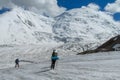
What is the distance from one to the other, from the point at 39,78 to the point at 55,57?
373 centimetres

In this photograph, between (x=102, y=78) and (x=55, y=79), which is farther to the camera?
(x=55, y=79)

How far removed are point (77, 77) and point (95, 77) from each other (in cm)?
224

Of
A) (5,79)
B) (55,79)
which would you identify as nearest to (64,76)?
(55,79)

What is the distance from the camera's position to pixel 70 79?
27.4m

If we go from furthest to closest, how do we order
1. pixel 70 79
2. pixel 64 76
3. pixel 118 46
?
pixel 118 46
pixel 64 76
pixel 70 79

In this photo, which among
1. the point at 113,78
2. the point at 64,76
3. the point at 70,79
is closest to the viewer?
the point at 113,78

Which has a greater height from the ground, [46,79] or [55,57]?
[55,57]

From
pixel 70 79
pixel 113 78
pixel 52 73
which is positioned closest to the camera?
pixel 113 78

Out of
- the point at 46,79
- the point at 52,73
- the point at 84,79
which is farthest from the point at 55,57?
the point at 84,79

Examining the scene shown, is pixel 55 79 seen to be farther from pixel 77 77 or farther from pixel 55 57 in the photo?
pixel 55 57

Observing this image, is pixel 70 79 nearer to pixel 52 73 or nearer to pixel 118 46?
pixel 52 73

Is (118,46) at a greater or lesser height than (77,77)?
greater

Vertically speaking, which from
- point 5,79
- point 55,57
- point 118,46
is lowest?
point 5,79

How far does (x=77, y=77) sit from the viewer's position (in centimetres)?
2825
